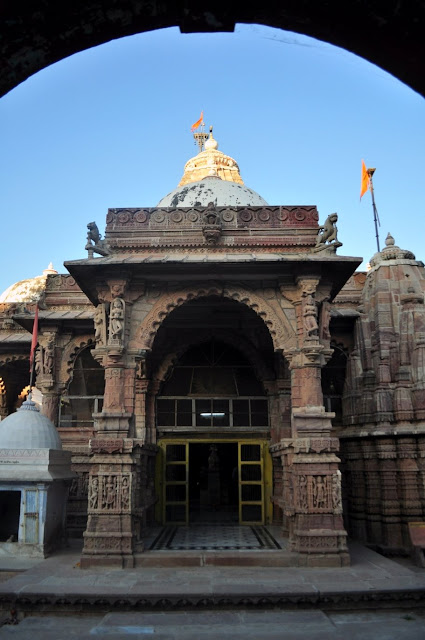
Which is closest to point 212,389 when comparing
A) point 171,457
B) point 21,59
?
point 171,457

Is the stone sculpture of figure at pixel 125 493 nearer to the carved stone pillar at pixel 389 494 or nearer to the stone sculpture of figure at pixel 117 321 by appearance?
the stone sculpture of figure at pixel 117 321

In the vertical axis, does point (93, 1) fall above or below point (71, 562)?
above

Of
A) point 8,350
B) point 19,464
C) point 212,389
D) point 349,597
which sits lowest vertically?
point 349,597

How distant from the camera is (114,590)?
284 inches

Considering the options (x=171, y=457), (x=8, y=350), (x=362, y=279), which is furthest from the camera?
(x=8, y=350)

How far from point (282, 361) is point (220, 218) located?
3668 millimetres

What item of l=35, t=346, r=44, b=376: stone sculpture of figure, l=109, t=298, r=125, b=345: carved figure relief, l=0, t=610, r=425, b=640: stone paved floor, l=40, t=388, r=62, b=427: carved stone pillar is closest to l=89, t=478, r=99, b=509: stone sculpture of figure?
l=0, t=610, r=425, b=640: stone paved floor

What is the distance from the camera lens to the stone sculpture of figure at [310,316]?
9.51 meters

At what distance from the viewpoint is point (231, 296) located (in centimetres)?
1012

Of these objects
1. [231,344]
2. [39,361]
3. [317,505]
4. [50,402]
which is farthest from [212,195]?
[317,505]

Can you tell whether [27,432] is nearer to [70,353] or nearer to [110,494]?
[110,494]

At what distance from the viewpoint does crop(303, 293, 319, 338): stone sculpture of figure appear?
9508mm

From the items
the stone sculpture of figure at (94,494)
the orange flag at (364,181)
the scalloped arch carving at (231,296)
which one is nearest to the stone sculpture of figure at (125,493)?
the stone sculpture of figure at (94,494)

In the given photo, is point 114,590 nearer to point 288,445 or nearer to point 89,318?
point 288,445
